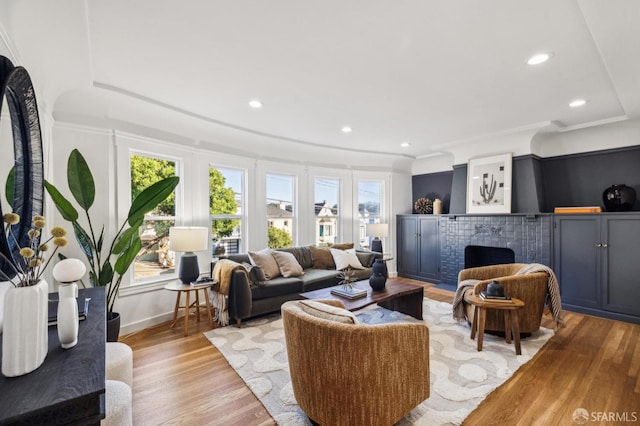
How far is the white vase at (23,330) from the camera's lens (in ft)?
3.01

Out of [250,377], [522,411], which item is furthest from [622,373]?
[250,377]

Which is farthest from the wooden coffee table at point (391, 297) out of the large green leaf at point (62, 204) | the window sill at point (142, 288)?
the large green leaf at point (62, 204)

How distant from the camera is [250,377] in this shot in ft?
7.93

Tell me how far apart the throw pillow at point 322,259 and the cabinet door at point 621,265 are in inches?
147

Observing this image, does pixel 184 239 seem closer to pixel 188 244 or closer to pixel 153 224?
pixel 188 244

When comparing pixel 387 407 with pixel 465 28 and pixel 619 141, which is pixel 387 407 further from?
pixel 619 141

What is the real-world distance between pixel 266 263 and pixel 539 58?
11.9ft

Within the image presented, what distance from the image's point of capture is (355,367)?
157 centimetres

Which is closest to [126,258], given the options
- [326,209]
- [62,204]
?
[62,204]

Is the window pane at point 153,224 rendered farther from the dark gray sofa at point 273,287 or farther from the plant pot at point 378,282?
the plant pot at point 378,282

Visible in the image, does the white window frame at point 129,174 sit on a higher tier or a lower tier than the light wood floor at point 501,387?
higher

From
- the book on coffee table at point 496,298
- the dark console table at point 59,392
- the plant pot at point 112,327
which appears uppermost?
the dark console table at point 59,392

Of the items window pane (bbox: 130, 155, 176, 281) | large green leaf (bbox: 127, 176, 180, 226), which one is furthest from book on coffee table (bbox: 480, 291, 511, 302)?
window pane (bbox: 130, 155, 176, 281)

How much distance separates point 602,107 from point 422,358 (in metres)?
3.87
